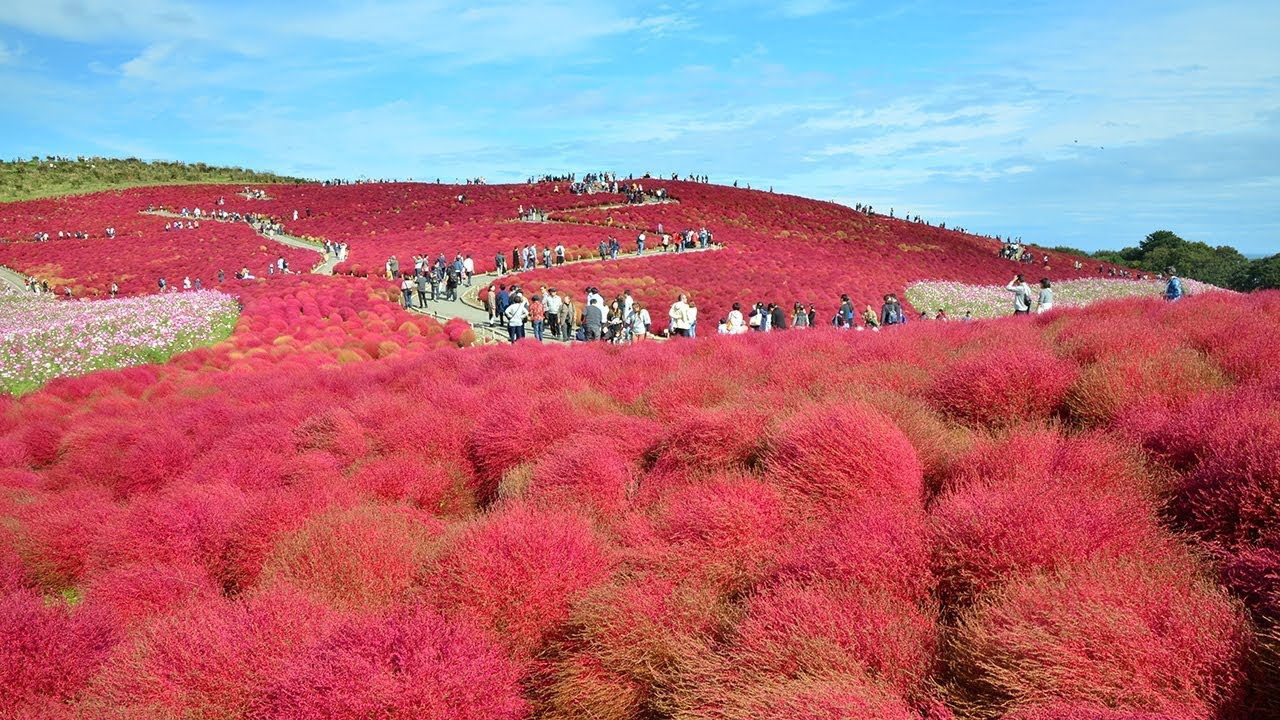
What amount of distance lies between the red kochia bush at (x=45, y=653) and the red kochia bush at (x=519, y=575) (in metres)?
1.90

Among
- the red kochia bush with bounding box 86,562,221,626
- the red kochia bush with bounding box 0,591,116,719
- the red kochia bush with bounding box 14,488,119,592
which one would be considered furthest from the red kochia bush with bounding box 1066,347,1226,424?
the red kochia bush with bounding box 14,488,119,592

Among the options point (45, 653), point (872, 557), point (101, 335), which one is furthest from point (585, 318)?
point (872, 557)

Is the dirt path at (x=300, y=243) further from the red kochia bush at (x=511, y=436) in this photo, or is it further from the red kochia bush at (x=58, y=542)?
the red kochia bush at (x=511, y=436)

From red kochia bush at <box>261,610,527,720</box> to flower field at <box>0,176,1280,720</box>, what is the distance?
2 cm

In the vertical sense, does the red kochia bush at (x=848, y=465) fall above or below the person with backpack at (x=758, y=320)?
below

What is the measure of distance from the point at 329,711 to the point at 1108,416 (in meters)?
5.29

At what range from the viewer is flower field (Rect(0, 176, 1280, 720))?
3.09 metres

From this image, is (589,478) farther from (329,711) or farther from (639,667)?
(329,711)

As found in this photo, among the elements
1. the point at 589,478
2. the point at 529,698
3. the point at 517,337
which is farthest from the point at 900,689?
the point at 517,337

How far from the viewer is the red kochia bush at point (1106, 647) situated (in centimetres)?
274

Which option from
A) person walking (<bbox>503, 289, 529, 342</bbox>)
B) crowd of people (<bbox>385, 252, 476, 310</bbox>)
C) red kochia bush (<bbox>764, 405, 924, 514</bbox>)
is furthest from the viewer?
crowd of people (<bbox>385, 252, 476, 310</bbox>)

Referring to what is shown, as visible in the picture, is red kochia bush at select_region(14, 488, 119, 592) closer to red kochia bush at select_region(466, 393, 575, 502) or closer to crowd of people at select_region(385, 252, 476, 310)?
red kochia bush at select_region(466, 393, 575, 502)

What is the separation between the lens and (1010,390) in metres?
5.69

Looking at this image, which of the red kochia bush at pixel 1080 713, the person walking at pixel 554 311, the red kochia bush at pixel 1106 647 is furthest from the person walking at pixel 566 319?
the red kochia bush at pixel 1080 713
